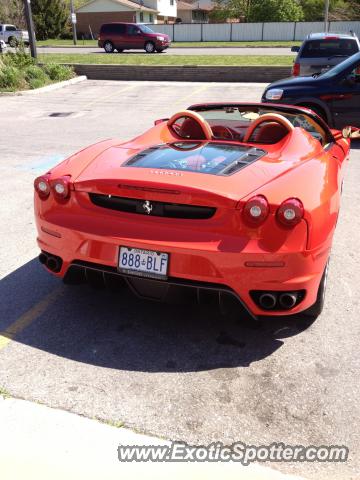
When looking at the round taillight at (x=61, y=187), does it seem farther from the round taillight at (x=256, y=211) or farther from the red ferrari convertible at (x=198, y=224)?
the round taillight at (x=256, y=211)

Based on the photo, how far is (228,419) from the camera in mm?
2617

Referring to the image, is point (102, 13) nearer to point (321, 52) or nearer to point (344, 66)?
point (321, 52)

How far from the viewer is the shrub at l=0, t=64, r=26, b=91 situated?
55.7 feet

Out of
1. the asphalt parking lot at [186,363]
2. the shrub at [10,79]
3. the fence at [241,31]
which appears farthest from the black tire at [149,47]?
the asphalt parking lot at [186,363]

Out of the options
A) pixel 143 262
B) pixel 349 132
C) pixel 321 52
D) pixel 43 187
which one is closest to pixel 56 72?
pixel 321 52

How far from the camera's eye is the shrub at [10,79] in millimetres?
16969

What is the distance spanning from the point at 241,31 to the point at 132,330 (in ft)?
154

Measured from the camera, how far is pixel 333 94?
9.03 meters

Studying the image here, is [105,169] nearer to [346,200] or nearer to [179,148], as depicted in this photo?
[179,148]

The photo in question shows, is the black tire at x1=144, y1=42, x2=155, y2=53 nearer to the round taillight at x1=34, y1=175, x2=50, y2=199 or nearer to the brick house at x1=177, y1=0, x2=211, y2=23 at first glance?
the round taillight at x1=34, y1=175, x2=50, y2=199

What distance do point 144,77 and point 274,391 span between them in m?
18.9

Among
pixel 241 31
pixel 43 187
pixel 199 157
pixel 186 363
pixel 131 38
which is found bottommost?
pixel 186 363

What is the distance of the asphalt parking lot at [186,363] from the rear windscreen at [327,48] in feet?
36.0

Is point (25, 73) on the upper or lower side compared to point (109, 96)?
upper
